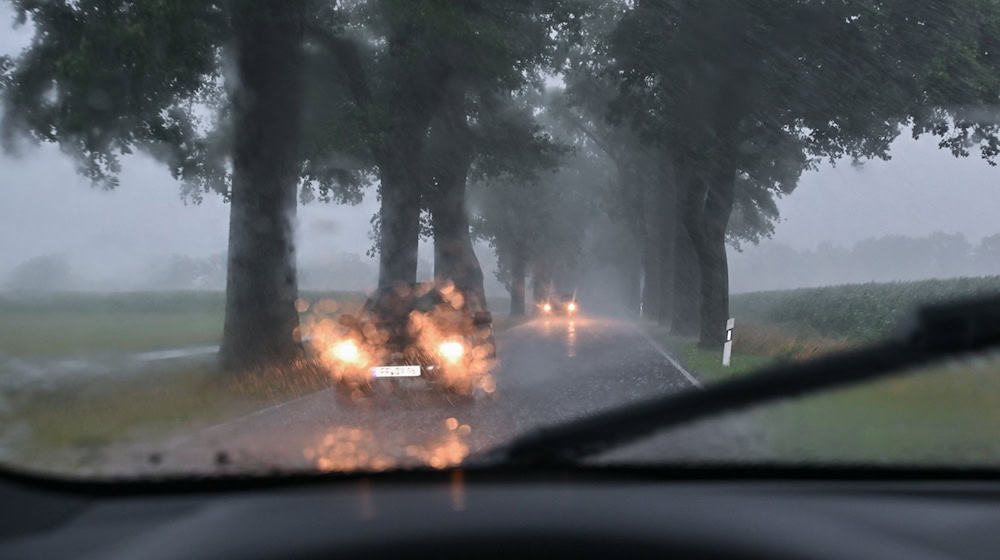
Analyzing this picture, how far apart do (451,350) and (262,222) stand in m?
5.92

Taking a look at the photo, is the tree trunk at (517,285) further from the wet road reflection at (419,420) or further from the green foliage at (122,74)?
the green foliage at (122,74)

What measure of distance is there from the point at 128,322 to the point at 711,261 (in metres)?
17.8

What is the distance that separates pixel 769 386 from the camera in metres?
2.45

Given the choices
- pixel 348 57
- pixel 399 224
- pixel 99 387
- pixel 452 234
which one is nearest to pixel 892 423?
pixel 99 387

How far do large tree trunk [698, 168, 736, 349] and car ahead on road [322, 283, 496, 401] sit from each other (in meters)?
9.88

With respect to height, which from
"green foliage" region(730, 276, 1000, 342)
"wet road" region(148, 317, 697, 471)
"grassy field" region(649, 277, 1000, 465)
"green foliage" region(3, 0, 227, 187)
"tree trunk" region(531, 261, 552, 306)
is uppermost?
"green foliage" region(3, 0, 227, 187)

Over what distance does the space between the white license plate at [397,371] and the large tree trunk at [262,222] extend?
3.95 m

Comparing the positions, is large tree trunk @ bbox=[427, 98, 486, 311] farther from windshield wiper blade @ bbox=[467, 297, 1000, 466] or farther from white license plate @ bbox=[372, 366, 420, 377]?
windshield wiper blade @ bbox=[467, 297, 1000, 466]

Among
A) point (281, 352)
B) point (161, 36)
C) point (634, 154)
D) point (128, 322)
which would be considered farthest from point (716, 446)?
point (634, 154)

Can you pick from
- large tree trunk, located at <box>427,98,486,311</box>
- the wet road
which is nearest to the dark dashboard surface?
the wet road

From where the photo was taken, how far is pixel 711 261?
25.5 meters

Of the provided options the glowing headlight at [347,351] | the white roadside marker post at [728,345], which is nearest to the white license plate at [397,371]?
the glowing headlight at [347,351]

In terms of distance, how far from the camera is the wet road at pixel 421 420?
11.1ft

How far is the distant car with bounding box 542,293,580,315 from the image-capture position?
217ft
